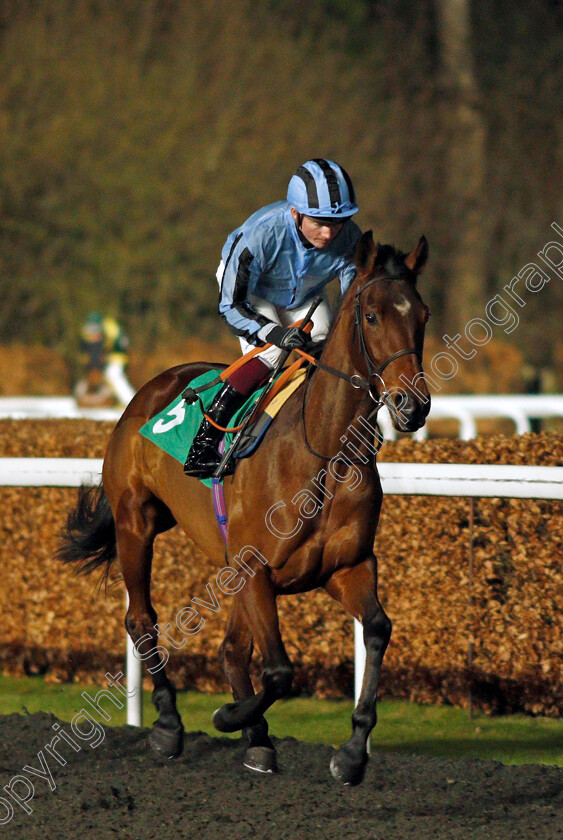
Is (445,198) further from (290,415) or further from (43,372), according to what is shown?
(290,415)

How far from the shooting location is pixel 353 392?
3.56m

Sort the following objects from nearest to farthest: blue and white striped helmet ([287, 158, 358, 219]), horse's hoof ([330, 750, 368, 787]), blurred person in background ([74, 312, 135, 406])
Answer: horse's hoof ([330, 750, 368, 787]) < blue and white striped helmet ([287, 158, 358, 219]) < blurred person in background ([74, 312, 135, 406])

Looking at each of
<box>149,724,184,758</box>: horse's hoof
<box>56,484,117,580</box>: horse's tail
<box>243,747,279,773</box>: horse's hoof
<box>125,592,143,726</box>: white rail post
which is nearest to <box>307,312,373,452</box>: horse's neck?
<box>243,747,279,773</box>: horse's hoof

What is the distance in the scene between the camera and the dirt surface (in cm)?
324

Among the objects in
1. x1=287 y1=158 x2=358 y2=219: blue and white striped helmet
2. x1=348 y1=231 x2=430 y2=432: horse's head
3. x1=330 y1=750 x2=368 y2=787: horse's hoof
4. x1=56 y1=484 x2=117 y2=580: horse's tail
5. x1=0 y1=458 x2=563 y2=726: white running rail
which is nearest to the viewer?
x1=348 y1=231 x2=430 y2=432: horse's head

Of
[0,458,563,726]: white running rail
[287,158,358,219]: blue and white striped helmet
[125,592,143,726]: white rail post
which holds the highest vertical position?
[287,158,358,219]: blue and white striped helmet

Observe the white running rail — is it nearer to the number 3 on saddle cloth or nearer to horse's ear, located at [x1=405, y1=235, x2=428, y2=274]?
the number 3 on saddle cloth

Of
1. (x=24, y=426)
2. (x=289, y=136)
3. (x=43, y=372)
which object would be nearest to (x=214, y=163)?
(x=289, y=136)

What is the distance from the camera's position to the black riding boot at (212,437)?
3.96m

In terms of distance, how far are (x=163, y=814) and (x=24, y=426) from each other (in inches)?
122

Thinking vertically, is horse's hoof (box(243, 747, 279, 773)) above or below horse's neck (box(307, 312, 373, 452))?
below

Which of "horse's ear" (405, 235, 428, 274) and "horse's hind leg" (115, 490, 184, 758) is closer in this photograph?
"horse's ear" (405, 235, 428, 274)

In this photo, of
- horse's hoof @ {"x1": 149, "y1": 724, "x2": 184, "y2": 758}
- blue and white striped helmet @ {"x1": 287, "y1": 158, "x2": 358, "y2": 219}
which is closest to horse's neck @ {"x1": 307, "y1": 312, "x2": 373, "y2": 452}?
blue and white striped helmet @ {"x1": 287, "y1": 158, "x2": 358, "y2": 219}

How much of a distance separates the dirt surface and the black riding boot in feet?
3.18
